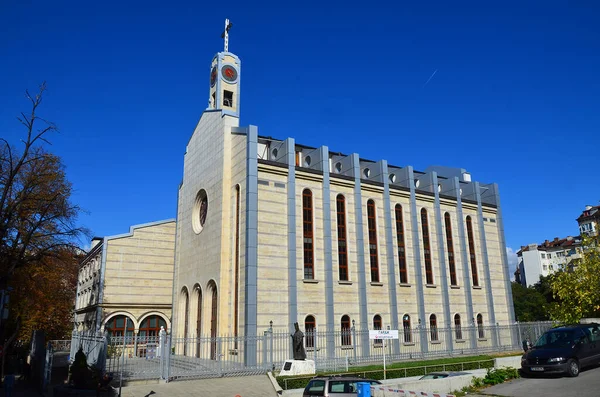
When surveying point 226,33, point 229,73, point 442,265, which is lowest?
point 442,265

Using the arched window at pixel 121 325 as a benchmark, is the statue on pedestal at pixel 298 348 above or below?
below

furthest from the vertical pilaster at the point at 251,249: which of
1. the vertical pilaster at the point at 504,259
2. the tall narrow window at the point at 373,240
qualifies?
the vertical pilaster at the point at 504,259

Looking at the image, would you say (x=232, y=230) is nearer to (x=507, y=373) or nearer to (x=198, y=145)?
(x=198, y=145)

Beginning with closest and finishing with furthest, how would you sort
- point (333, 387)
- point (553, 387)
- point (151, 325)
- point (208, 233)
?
point (333, 387)
point (553, 387)
point (208, 233)
point (151, 325)

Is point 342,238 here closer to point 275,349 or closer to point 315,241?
point 315,241

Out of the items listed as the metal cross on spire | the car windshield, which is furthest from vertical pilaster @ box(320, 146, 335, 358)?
the metal cross on spire

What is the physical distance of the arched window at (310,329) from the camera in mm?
25688

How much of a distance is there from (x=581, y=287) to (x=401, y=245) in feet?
36.4

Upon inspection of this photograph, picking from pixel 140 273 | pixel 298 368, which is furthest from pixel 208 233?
pixel 298 368

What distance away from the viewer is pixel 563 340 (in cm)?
1642

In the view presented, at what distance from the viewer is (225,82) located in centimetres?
3216

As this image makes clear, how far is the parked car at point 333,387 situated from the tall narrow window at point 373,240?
56.2ft

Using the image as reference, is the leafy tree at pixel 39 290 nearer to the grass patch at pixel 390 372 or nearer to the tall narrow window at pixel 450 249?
the grass patch at pixel 390 372

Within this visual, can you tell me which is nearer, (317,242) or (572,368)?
(572,368)
